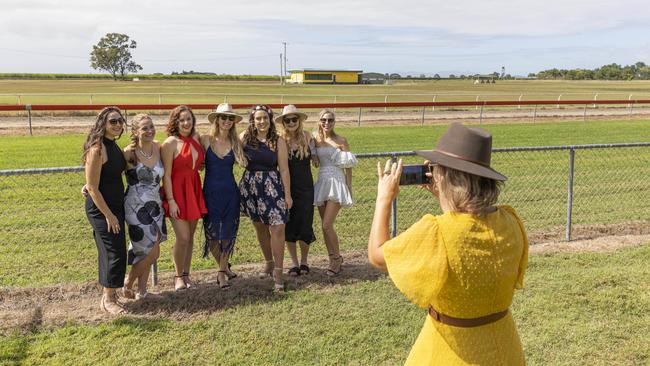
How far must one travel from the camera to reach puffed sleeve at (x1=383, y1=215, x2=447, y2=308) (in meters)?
1.94

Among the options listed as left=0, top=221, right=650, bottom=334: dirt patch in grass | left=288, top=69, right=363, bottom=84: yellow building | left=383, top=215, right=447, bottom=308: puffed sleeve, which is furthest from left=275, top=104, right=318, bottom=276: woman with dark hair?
left=288, top=69, right=363, bottom=84: yellow building

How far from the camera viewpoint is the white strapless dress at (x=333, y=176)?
5.66m

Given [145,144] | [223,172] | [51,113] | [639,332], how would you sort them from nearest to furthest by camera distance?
[639,332]
[145,144]
[223,172]
[51,113]

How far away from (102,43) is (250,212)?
105904mm

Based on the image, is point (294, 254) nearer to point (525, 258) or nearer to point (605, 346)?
point (605, 346)

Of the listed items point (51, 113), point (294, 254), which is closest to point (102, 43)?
point (51, 113)

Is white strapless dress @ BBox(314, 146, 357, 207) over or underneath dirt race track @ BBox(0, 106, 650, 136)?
over

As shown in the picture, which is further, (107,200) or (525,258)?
(107,200)

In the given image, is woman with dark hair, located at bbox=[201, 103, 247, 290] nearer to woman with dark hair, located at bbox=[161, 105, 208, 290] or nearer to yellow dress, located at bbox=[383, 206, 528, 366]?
woman with dark hair, located at bbox=[161, 105, 208, 290]

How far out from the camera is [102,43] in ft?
330

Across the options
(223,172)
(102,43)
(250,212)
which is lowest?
(250,212)

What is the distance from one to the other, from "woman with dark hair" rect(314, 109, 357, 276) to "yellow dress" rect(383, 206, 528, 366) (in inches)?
139

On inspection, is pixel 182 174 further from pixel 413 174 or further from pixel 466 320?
pixel 466 320

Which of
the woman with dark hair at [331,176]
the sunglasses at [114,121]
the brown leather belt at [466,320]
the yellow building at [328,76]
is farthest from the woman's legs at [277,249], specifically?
the yellow building at [328,76]
